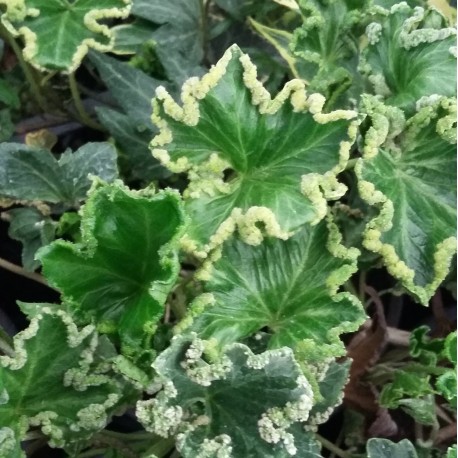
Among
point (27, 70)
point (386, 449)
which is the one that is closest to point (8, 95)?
point (27, 70)


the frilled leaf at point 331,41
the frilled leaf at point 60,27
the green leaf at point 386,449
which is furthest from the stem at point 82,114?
the green leaf at point 386,449

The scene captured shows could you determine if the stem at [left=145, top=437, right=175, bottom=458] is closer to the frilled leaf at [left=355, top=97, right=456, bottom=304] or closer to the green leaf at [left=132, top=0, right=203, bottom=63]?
the frilled leaf at [left=355, top=97, right=456, bottom=304]

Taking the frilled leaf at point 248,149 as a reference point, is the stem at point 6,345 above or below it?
below

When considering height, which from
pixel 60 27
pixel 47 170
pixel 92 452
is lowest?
pixel 92 452

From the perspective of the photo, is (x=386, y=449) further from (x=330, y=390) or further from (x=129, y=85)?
(x=129, y=85)

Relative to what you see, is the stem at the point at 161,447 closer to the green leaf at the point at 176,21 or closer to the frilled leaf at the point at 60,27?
the frilled leaf at the point at 60,27

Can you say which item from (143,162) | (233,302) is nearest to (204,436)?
(233,302)
